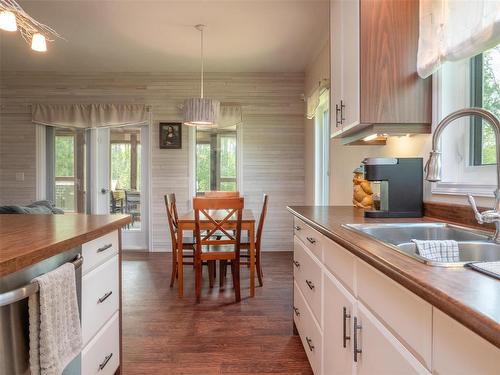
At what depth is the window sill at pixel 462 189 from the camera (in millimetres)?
1349

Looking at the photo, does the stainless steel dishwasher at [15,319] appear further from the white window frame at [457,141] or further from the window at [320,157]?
the window at [320,157]

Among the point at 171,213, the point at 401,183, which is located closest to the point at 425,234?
the point at 401,183

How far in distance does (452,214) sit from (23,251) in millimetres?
1637

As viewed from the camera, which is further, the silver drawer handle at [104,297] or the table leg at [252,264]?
the table leg at [252,264]

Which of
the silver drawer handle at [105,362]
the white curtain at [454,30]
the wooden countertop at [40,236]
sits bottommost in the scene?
the silver drawer handle at [105,362]

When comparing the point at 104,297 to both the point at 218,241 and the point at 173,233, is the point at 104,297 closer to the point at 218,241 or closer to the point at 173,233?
the point at 218,241

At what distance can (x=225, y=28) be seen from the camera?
11.7ft

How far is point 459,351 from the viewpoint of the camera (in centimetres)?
59

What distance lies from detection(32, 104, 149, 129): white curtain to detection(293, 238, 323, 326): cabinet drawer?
3.74 meters

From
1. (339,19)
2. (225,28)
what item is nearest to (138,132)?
(225,28)

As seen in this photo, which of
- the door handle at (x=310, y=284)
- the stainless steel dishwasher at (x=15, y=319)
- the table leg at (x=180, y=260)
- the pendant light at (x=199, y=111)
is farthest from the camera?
the pendant light at (x=199, y=111)

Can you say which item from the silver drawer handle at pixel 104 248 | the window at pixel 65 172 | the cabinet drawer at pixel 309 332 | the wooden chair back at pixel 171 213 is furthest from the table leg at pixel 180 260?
the window at pixel 65 172

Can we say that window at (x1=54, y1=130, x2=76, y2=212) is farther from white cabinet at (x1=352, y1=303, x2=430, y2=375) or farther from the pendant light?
white cabinet at (x1=352, y1=303, x2=430, y2=375)

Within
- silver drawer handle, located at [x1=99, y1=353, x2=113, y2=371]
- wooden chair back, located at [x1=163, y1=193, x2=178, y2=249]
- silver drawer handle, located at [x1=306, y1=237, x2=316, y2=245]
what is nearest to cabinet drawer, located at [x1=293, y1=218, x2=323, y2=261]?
silver drawer handle, located at [x1=306, y1=237, x2=316, y2=245]
